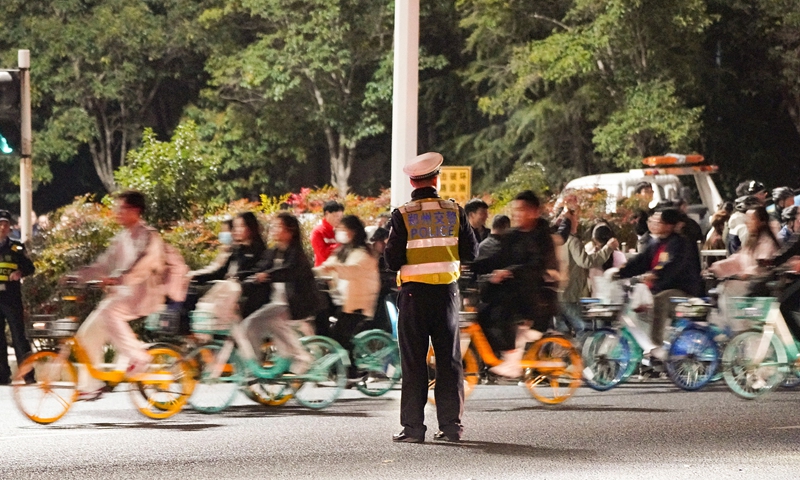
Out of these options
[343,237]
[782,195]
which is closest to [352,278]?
[343,237]

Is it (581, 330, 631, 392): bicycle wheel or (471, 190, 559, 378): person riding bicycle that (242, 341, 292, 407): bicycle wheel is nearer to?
(471, 190, 559, 378): person riding bicycle

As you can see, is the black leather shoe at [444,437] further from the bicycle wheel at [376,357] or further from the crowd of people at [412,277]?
the bicycle wheel at [376,357]

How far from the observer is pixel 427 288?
30.8 feet

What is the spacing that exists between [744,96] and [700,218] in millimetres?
14250

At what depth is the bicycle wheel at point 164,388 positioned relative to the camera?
36.2 ft

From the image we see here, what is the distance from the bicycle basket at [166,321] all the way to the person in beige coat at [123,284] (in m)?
0.68

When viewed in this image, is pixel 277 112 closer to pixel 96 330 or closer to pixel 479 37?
pixel 479 37

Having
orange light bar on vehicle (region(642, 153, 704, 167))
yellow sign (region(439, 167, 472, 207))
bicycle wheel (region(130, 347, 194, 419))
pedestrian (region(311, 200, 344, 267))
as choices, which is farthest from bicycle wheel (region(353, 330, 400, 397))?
orange light bar on vehicle (region(642, 153, 704, 167))

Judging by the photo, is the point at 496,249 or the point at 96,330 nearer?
the point at 96,330

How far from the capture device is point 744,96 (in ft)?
129

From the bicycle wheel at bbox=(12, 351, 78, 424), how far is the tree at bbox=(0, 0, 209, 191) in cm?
3073

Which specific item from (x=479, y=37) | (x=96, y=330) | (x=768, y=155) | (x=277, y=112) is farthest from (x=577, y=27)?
(x=96, y=330)

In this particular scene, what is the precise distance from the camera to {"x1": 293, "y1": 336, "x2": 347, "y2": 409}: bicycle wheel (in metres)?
11.9

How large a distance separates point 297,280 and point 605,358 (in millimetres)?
3229
